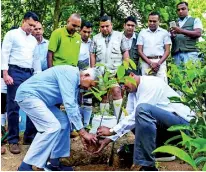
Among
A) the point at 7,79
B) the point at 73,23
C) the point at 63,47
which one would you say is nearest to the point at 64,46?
the point at 63,47

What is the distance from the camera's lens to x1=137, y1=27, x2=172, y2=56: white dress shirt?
5.95m

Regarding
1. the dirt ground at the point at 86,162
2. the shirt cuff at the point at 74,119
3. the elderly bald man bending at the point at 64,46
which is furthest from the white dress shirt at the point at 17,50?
the shirt cuff at the point at 74,119

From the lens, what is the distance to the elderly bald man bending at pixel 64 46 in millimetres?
5344

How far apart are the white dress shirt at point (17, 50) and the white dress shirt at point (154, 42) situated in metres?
1.67

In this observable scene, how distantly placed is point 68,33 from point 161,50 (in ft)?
4.57

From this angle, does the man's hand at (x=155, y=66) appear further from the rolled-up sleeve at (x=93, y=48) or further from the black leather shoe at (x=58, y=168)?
the black leather shoe at (x=58, y=168)

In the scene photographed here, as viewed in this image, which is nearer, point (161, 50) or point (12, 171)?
point (12, 171)

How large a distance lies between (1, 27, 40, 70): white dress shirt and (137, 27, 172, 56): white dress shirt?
167 cm

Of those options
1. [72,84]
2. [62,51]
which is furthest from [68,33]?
[72,84]

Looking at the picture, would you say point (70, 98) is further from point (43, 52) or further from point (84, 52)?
point (84, 52)

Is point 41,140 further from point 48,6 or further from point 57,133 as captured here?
point 48,6

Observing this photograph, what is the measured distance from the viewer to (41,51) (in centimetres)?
578

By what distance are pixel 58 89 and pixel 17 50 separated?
1.28m

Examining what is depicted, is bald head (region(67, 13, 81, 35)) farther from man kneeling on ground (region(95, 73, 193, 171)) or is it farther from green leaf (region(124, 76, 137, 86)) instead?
green leaf (region(124, 76, 137, 86))
